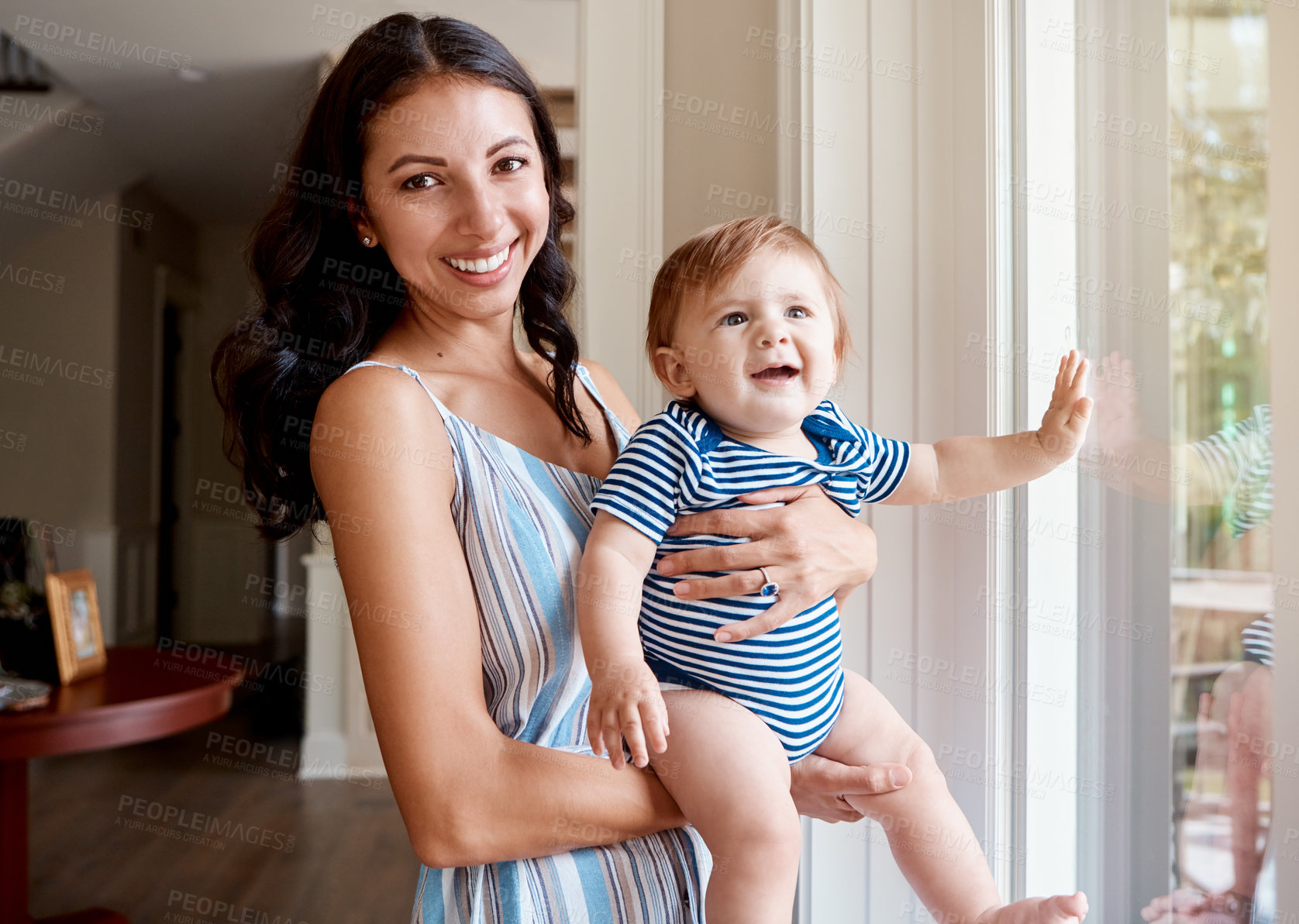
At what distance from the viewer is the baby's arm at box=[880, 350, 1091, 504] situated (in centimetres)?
97

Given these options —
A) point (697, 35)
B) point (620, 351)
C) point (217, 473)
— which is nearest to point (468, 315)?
point (620, 351)

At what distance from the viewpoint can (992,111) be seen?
1.23 metres

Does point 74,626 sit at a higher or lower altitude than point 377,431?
lower

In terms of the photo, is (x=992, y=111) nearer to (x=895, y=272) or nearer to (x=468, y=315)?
(x=895, y=272)

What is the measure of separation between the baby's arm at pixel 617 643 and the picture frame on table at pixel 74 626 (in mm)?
2208

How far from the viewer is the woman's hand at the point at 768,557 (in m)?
0.99

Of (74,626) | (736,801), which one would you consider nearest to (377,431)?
(736,801)

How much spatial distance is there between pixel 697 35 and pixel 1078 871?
1470 mm

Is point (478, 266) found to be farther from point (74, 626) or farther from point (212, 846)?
point (212, 846)

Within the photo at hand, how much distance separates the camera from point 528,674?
40.9 inches

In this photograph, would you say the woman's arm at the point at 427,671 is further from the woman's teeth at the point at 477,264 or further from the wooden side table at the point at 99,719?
the wooden side table at the point at 99,719

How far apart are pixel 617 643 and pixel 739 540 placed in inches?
8.0

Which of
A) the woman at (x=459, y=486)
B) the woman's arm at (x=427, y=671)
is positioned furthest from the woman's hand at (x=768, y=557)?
the woman's arm at (x=427, y=671)

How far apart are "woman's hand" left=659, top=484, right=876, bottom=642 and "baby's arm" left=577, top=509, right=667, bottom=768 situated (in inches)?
2.5
